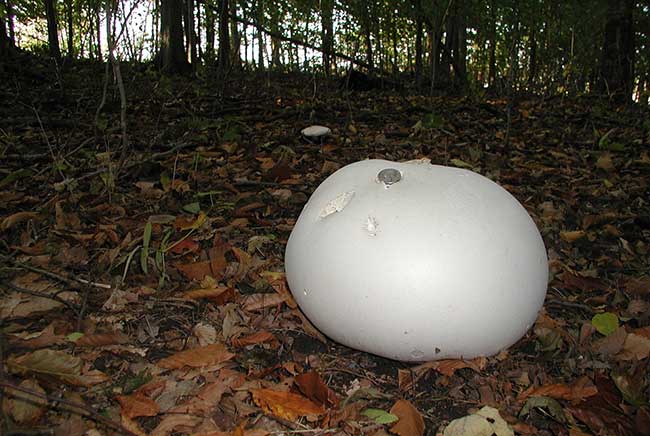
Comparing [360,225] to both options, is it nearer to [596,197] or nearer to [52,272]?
[52,272]

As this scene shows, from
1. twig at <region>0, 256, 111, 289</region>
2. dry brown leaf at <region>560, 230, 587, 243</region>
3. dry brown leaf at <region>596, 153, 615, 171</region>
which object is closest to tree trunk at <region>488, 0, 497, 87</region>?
dry brown leaf at <region>596, 153, 615, 171</region>

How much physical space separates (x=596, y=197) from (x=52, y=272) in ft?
12.0

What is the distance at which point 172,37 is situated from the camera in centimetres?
964

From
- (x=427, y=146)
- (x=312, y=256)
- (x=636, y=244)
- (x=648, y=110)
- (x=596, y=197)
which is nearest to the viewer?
(x=312, y=256)

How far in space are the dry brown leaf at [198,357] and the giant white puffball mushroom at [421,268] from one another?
0.40m

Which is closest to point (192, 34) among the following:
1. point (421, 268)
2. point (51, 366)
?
point (51, 366)

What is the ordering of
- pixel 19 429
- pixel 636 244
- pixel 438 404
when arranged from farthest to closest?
1. pixel 636 244
2. pixel 438 404
3. pixel 19 429

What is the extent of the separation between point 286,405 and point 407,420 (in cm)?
43

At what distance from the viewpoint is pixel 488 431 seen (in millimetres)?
1772

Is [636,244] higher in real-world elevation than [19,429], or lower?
higher

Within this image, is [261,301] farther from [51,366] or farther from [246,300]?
[51,366]

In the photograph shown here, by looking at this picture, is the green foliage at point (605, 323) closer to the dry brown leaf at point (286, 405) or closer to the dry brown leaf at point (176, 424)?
the dry brown leaf at point (286, 405)

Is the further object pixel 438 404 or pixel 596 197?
pixel 596 197

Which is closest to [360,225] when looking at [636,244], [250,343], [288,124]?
[250,343]
